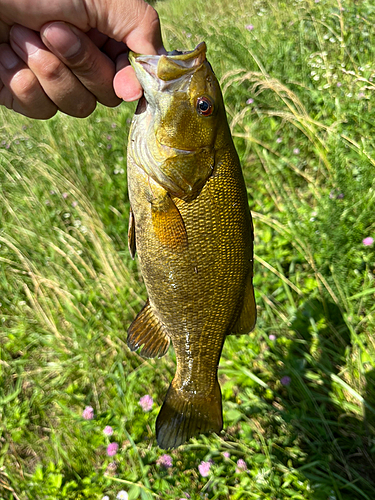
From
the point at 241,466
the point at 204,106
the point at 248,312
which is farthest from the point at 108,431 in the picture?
the point at 204,106

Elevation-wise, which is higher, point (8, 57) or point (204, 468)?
point (8, 57)

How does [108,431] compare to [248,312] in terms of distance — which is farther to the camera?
[108,431]

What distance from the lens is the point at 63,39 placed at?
4.98 feet

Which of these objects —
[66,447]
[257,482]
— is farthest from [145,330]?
[66,447]

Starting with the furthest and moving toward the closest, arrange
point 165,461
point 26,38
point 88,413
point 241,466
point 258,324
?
1. point 258,324
2. point 88,413
3. point 165,461
4. point 241,466
5. point 26,38

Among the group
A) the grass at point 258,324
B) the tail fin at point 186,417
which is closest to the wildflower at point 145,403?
the grass at point 258,324

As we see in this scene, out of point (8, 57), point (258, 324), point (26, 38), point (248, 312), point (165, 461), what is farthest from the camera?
point (258, 324)

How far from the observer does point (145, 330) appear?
5.08 ft

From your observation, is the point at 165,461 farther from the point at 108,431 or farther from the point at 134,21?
the point at 134,21

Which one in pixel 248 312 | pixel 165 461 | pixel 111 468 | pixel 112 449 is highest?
pixel 248 312

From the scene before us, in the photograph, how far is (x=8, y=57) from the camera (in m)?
1.74

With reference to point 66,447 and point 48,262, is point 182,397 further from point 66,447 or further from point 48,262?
point 48,262

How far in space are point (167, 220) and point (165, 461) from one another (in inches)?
59.9

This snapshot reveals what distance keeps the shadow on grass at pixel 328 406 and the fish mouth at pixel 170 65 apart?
170 cm
